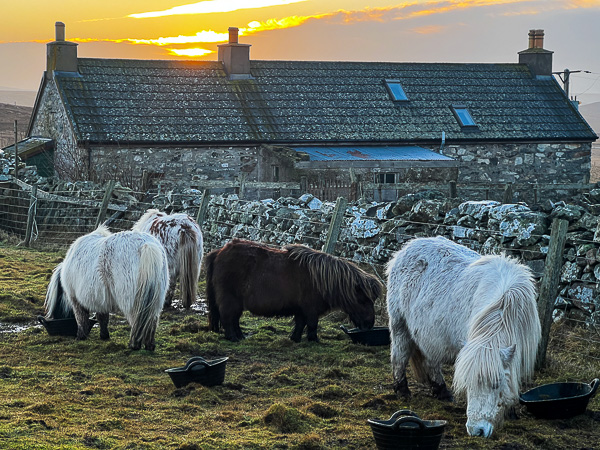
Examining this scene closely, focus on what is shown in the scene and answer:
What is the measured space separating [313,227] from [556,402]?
22.3ft

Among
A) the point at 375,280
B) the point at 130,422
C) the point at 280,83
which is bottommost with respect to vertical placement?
the point at 130,422

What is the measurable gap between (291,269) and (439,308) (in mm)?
2908

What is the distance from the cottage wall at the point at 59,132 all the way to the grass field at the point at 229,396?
1386 centimetres

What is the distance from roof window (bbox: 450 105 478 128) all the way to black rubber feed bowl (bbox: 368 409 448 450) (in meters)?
22.2

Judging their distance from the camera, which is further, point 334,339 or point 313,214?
point 313,214

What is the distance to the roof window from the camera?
2703cm

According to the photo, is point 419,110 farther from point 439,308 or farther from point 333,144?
point 439,308

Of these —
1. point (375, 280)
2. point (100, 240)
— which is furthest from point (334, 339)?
point (100, 240)

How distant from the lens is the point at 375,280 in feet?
30.6

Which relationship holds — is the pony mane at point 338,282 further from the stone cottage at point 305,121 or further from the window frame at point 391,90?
the window frame at point 391,90

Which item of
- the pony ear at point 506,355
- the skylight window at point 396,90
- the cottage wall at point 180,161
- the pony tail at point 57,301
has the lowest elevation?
the pony tail at point 57,301

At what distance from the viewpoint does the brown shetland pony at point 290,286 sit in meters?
9.23

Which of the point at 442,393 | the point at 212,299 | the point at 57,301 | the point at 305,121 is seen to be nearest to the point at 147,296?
the point at 212,299

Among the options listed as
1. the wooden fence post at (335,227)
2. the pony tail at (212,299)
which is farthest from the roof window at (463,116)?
the pony tail at (212,299)
